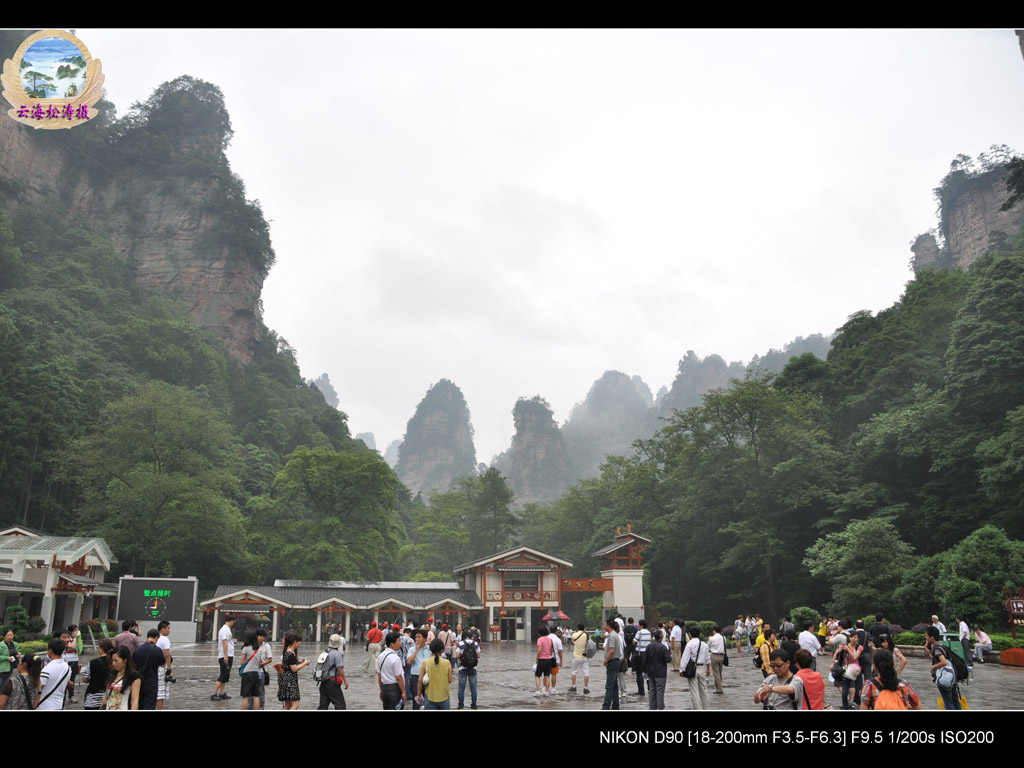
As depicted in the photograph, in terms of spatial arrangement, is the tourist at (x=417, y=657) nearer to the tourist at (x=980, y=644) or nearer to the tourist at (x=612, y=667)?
the tourist at (x=612, y=667)

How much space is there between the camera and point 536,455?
147500 millimetres

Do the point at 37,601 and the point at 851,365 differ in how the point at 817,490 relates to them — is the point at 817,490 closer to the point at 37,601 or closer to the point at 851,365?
the point at 851,365

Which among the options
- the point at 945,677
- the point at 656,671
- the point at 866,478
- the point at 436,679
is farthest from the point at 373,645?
the point at 866,478

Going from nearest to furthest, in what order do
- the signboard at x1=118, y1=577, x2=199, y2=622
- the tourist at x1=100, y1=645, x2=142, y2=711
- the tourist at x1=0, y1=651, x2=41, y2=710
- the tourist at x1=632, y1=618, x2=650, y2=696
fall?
1. the tourist at x1=0, y1=651, x2=41, y2=710
2. the tourist at x1=100, y1=645, x2=142, y2=711
3. the tourist at x1=632, y1=618, x2=650, y2=696
4. the signboard at x1=118, y1=577, x2=199, y2=622

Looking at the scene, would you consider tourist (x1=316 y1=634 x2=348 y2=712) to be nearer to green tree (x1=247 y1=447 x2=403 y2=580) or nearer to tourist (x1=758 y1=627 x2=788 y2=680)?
tourist (x1=758 y1=627 x2=788 y2=680)

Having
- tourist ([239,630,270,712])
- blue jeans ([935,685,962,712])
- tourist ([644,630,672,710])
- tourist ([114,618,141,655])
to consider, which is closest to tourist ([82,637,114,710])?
tourist ([239,630,270,712])

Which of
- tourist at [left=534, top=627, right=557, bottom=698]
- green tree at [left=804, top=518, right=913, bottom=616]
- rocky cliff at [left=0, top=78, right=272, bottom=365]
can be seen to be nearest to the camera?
tourist at [left=534, top=627, right=557, bottom=698]

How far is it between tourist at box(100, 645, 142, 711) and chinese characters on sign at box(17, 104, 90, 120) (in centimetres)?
4929

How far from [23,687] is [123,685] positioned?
0.93 metres

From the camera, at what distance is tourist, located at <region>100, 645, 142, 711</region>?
23.7 feet

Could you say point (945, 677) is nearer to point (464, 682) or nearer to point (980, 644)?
point (464, 682)

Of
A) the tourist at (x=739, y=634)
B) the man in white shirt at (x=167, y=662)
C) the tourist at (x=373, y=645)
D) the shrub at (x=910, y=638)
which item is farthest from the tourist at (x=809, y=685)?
the tourist at (x=739, y=634)
